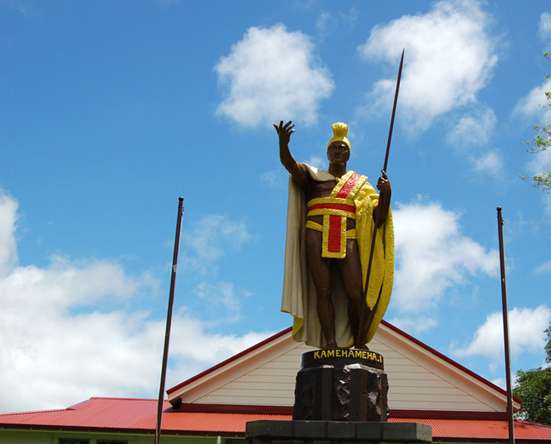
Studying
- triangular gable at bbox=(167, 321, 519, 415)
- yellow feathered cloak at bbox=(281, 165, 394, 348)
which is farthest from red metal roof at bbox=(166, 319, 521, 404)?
yellow feathered cloak at bbox=(281, 165, 394, 348)

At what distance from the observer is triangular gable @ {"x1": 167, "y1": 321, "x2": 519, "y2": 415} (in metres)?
19.9

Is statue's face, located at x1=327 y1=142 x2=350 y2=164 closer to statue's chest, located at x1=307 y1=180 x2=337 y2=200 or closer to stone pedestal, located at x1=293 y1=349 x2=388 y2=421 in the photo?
statue's chest, located at x1=307 y1=180 x2=337 y2=200

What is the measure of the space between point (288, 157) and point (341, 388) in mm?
2536

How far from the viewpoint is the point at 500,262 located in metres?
16.9

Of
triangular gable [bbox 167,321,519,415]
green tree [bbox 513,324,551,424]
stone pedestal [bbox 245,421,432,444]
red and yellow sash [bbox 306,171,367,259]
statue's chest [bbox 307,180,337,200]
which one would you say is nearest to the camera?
stone pedestal [bbox 245,421,432,444]

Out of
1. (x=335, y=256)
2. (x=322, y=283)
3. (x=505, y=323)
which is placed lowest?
(x=322, y=283)

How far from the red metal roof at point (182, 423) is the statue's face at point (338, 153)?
11.0 m

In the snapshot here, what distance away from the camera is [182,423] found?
18.6m

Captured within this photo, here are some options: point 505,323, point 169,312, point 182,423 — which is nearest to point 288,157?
point 169,312

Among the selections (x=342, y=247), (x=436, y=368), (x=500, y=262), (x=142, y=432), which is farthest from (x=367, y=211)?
(x=436, y=368)

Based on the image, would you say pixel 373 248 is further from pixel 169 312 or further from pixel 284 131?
pixel 169 312

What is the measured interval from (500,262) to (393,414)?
544 cm

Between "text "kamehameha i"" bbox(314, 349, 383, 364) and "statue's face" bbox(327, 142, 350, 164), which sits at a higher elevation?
"statue's face" bbox(327, 142, 350, 164)

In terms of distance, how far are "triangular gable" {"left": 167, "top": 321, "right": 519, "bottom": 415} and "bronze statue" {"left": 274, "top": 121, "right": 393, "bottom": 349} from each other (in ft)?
41.8
